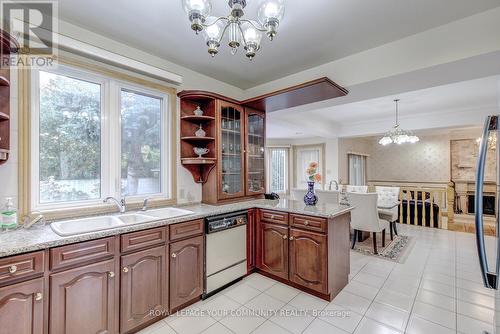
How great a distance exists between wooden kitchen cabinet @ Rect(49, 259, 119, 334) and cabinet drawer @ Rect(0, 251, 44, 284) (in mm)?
115

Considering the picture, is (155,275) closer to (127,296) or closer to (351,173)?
(127,296)

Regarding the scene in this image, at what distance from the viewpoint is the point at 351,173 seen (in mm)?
7207

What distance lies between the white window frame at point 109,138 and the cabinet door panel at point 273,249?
3.96ft

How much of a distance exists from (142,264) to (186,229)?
17.5 inches

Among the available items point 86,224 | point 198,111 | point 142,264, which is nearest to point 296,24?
point 198,111

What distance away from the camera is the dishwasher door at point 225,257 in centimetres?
230

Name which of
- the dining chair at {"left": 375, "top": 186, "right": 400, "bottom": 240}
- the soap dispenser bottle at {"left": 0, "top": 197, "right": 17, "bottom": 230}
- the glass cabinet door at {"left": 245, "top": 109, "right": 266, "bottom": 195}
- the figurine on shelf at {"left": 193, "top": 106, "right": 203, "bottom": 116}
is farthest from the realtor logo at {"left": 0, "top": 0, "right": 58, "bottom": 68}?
the dining chair at {"left": 375, "top": 186, "right": 400, "bottom": 240}

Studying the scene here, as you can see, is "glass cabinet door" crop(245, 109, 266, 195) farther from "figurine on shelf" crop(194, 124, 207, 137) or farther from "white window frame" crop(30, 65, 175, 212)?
"white window frame" crop(30, 65, 175, 212)

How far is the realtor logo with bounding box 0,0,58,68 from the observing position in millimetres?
1718

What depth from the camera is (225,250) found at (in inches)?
96.0

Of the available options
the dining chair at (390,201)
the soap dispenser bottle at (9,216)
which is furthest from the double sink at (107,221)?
the dining chair at (390,201)

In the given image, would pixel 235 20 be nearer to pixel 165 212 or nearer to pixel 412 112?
pixel 165 212

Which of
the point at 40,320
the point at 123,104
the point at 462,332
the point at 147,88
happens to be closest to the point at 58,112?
the point at 123,104

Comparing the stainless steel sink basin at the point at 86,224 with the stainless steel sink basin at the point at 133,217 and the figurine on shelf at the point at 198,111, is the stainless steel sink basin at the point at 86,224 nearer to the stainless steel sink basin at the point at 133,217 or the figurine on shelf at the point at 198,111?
the stainless steel sink basin at the point at 133,217
